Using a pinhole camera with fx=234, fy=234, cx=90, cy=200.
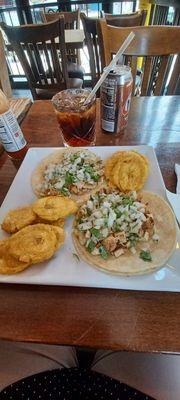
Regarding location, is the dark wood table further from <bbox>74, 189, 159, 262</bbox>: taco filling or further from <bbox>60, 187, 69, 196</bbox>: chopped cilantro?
<bbox>60, 187, 69, 196</bbox>: chopped cilantro

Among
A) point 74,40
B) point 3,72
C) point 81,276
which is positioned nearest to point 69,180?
point 81,276

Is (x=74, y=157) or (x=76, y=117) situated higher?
(x=76, y=117)

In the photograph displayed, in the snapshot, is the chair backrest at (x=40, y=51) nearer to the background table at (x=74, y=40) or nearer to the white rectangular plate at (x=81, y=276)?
the background table at (x=74, y=40)

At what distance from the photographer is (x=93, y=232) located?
665mm

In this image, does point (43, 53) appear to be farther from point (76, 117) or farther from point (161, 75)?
point (76, 117)

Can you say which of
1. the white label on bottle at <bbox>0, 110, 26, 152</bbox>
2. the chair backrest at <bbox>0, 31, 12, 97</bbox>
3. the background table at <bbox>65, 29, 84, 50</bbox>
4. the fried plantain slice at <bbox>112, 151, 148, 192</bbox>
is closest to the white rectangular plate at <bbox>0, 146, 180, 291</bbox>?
the fried plantain slice at <bbox>112, 151, 148, 192</bbox>

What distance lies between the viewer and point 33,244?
0.60m

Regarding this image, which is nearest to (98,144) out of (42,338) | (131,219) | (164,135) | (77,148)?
(77,148)

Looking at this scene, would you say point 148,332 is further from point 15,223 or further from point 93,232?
point 15,223

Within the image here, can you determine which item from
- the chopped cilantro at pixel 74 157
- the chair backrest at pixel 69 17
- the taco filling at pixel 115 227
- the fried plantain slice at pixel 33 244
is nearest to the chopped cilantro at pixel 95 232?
the taco filling at pixel 115 227

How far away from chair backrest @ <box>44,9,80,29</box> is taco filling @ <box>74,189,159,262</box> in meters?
3.65

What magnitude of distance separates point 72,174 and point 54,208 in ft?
0.64

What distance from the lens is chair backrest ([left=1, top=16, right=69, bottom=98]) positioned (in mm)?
1995

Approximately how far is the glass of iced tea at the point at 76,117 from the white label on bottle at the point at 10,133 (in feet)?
Answer: 0.59
